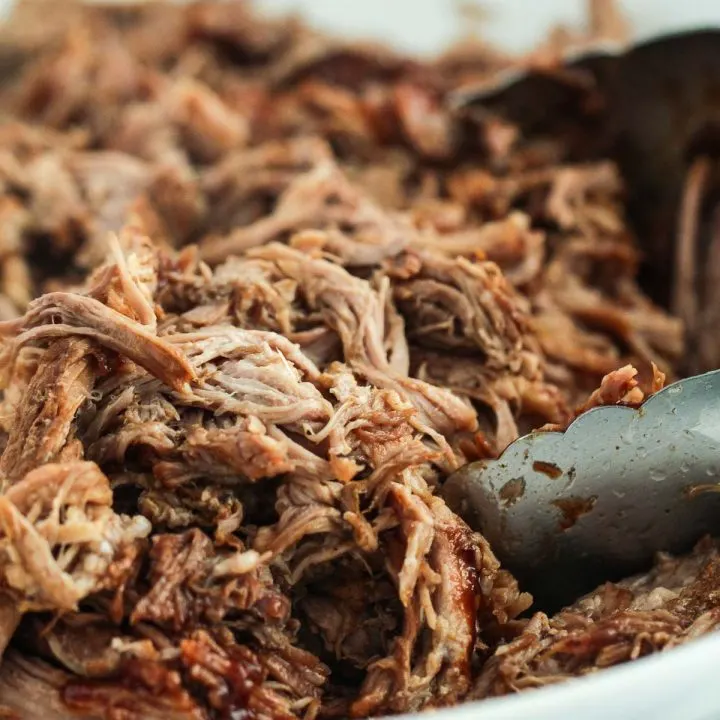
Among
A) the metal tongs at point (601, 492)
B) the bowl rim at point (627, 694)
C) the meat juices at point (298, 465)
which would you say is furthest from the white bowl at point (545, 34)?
the metal tongs at point (601, 492)

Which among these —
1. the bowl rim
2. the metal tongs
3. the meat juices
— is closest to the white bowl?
the bowl rim

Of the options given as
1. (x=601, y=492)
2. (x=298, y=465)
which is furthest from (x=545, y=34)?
(x=298, y=465)

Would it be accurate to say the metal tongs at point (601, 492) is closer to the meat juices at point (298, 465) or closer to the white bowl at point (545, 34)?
the meat juices at point (298, 465)

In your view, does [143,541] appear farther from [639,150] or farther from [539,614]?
[639,150]

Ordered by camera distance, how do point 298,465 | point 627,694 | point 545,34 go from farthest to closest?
point 545,34
point 298,465
point 627,694

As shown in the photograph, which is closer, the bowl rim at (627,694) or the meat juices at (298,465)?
the bowl rim at (627,694)

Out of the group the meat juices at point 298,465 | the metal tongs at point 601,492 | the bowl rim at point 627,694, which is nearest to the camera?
the bowl rim at point 627,694

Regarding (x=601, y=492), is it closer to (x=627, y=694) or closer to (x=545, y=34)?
(x=627, y=694)

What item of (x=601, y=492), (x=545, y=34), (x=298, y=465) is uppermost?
(x=545, y=34)

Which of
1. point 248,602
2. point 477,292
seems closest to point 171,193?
point 477,292

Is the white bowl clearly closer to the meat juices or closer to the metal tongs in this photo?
the meat juices

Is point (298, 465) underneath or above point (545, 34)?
underneath

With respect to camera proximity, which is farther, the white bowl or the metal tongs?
the metal tongs
